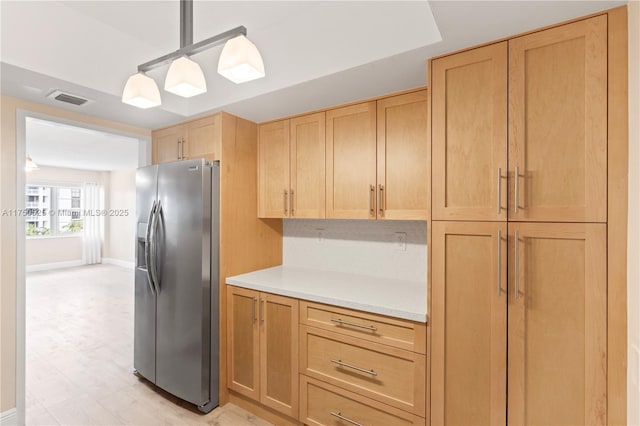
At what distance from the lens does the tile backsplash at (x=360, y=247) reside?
7.66 feet

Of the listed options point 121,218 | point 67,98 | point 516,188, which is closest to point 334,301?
point 516,188

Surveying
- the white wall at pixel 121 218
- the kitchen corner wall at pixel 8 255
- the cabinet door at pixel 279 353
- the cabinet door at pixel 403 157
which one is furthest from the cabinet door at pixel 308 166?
the white wall at pixel 121 218

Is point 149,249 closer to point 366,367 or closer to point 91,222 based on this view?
point 366,367

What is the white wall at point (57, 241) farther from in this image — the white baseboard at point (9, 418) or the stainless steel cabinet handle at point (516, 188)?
the stainless steel cabinet handle at point (516, 188)

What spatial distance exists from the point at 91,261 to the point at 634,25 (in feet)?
33.9

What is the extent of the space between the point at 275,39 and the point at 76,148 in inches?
206

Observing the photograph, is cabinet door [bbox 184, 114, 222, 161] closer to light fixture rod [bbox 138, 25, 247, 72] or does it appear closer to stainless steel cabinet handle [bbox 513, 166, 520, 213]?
light fixture rod [bbox 138, 25, 247, 72]

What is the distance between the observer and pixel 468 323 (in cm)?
151

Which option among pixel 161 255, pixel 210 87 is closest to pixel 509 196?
pixel 210 87

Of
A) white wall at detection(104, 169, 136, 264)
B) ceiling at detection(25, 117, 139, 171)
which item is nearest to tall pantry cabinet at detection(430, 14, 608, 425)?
ceiling at detection(25, 117, 139, 171)

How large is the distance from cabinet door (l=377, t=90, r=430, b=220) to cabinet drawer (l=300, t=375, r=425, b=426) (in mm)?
1132

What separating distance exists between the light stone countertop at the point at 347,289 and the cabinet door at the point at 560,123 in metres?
0.75

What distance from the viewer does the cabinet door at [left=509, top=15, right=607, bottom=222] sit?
126cm

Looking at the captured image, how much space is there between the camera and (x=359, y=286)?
7.14 ft
